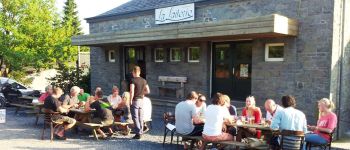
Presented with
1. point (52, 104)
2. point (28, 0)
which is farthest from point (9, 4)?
point (52, 104)

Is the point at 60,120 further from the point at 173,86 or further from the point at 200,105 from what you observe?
the point at 173,86

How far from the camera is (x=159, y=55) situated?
13305mm

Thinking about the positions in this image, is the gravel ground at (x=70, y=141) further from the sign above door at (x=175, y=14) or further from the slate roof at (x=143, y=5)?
the slate roof at (x=143, y=5)

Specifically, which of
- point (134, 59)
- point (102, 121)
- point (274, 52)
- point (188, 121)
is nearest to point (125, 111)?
point (102, 121)

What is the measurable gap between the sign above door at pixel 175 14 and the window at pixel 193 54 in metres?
1.08

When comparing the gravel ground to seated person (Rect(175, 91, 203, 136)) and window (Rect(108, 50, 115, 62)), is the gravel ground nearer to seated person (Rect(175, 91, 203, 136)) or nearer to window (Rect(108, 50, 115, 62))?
seated person (Rect(175, 91, 203, 136))

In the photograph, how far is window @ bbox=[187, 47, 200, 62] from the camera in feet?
38.8

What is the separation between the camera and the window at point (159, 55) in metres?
13.1

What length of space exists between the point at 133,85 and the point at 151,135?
4.98 feet

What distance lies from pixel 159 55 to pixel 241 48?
3.80 m

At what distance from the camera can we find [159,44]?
1307cm

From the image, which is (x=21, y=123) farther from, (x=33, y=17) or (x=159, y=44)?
(x=33, y=17)

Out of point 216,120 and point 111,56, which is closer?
point 216,120

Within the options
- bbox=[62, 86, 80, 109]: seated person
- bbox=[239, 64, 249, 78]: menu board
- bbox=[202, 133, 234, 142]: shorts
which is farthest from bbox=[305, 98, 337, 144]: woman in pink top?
bbox=[62, 86, 80, 109]: seated person
